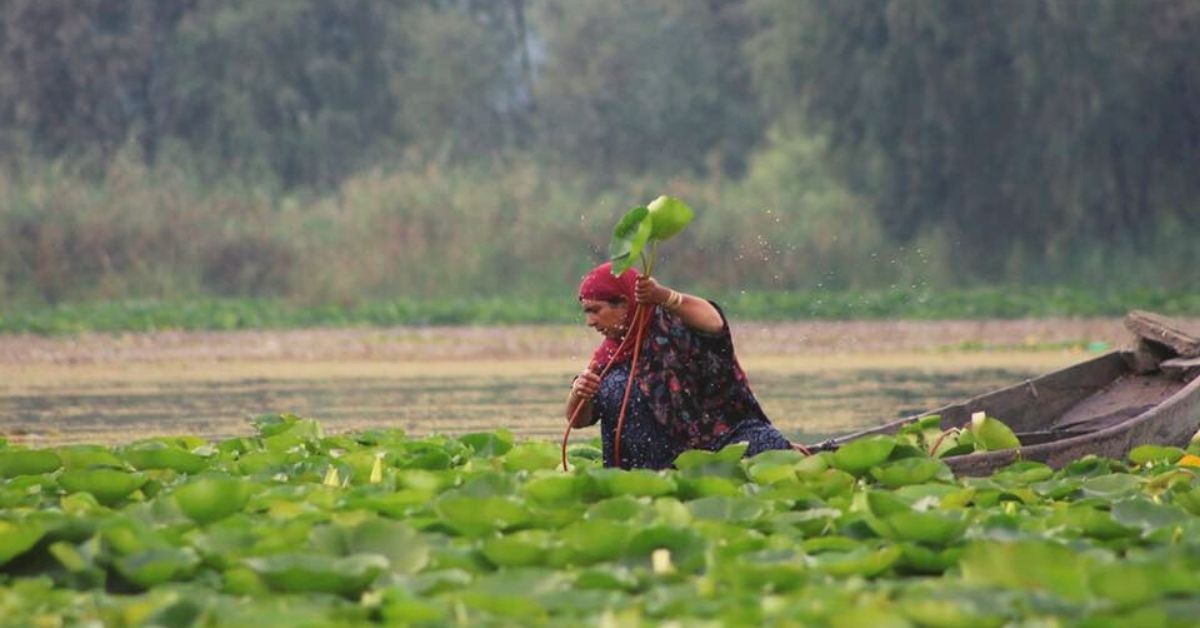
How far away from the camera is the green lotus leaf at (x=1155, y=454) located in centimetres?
654

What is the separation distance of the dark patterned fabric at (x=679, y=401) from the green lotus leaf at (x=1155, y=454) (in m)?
1.06

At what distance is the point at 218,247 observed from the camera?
24.0 m

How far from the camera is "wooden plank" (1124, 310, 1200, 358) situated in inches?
310

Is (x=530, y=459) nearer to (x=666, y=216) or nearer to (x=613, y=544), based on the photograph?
(x=666, y=216)

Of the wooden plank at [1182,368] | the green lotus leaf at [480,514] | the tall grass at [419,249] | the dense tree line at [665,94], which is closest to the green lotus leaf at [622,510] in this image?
the green lotus leaf at [480,514]

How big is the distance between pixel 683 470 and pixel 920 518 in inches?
39.3

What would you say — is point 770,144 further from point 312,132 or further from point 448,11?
point 312,132

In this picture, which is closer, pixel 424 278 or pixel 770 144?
pixel 424 278

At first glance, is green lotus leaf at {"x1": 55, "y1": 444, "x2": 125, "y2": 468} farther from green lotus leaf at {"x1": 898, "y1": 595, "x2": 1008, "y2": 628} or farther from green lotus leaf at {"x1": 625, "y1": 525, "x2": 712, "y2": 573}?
green lotus leaf at {"x1": 898, "y1": 595, "x2": 1008, "y2": 628}

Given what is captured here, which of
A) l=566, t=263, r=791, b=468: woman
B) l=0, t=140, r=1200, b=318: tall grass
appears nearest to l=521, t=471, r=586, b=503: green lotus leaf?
l=566, t=263, r=791, b=468: woman


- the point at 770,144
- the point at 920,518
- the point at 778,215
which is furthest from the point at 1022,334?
the point at 770,144

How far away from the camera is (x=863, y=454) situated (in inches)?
235

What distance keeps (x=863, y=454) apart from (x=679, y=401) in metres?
0.78

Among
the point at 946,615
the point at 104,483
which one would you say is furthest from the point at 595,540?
the point at 104,483
